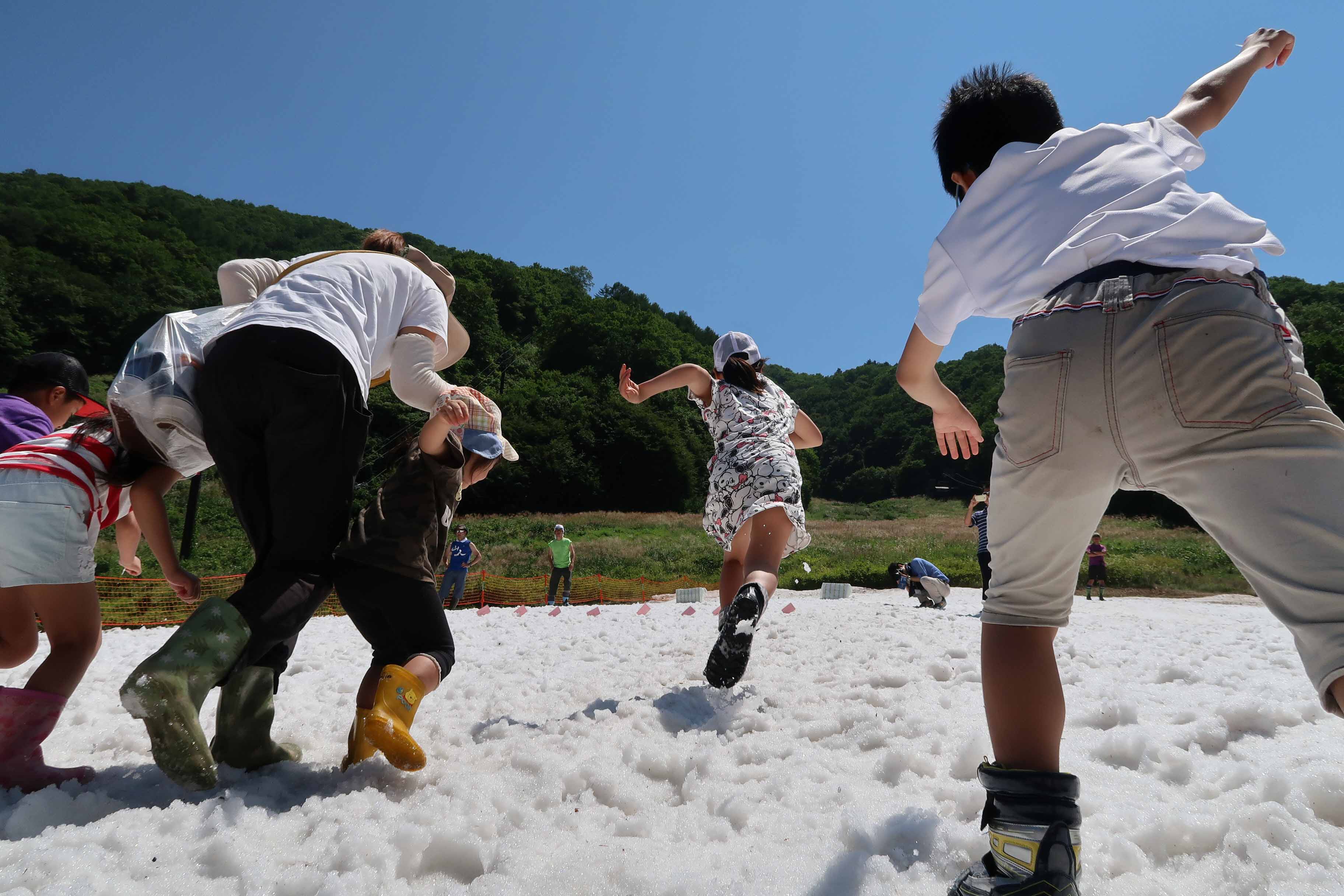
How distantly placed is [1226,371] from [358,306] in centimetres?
205

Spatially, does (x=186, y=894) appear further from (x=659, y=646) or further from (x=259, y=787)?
(x=659, y=646)

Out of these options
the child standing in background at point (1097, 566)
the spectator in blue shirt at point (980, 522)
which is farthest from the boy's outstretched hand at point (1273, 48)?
the child standing in background at point (1097, 566)

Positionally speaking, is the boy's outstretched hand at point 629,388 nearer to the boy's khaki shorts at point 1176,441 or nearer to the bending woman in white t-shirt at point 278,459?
the bending woman in white t-shirt at point 278,459

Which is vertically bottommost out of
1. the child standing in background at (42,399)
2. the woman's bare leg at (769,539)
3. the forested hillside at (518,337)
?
the woman's bare leg at (769,539)

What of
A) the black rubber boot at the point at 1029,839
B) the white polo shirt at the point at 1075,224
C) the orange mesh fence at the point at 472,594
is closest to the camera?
the black rubber boot at the point at 1029,839

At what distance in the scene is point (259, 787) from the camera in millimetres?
1695

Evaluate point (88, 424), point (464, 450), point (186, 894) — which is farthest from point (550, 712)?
point (88, 424)

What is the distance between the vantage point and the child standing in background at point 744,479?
261 cm

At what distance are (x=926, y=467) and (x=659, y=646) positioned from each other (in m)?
61.2

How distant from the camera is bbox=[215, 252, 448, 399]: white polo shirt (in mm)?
1855

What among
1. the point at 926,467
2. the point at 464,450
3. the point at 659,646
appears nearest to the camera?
the point at 464,450

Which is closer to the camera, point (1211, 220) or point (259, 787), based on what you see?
point (1211, 220)

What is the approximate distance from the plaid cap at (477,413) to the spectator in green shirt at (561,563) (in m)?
9.70

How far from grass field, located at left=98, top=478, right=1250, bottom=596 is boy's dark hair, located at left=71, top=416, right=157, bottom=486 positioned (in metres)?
14.5
